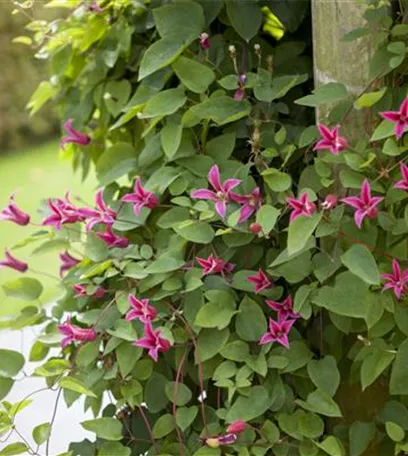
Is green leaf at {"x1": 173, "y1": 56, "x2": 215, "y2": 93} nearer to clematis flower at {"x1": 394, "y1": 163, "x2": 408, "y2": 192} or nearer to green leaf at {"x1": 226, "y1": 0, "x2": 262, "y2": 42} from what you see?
green leaf at {"x1": 226, "y1": 0, "x2": 262, "y2": 42}

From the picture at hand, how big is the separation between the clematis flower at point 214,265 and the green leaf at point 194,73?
12.1 inches

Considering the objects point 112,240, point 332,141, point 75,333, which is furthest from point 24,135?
point 332,141

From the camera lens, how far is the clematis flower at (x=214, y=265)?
1699mm

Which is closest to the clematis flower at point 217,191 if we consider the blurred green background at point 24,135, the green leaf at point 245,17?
the green leaf at point 245,17

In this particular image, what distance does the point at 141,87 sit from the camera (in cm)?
196

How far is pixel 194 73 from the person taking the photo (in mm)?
1802

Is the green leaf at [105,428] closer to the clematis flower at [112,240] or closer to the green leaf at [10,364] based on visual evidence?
the green leaf at [10,364]

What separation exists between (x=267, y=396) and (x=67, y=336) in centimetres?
37

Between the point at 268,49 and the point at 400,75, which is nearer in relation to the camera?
the point at 400,75

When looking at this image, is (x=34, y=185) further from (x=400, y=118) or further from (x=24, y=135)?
(x=400, y=118)

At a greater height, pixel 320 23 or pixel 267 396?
pixel 320 23

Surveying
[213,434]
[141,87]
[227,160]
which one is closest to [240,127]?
[227,160]

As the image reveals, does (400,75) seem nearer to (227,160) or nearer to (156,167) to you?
(227,160)

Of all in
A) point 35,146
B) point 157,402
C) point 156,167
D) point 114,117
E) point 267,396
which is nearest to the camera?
point 267,396
